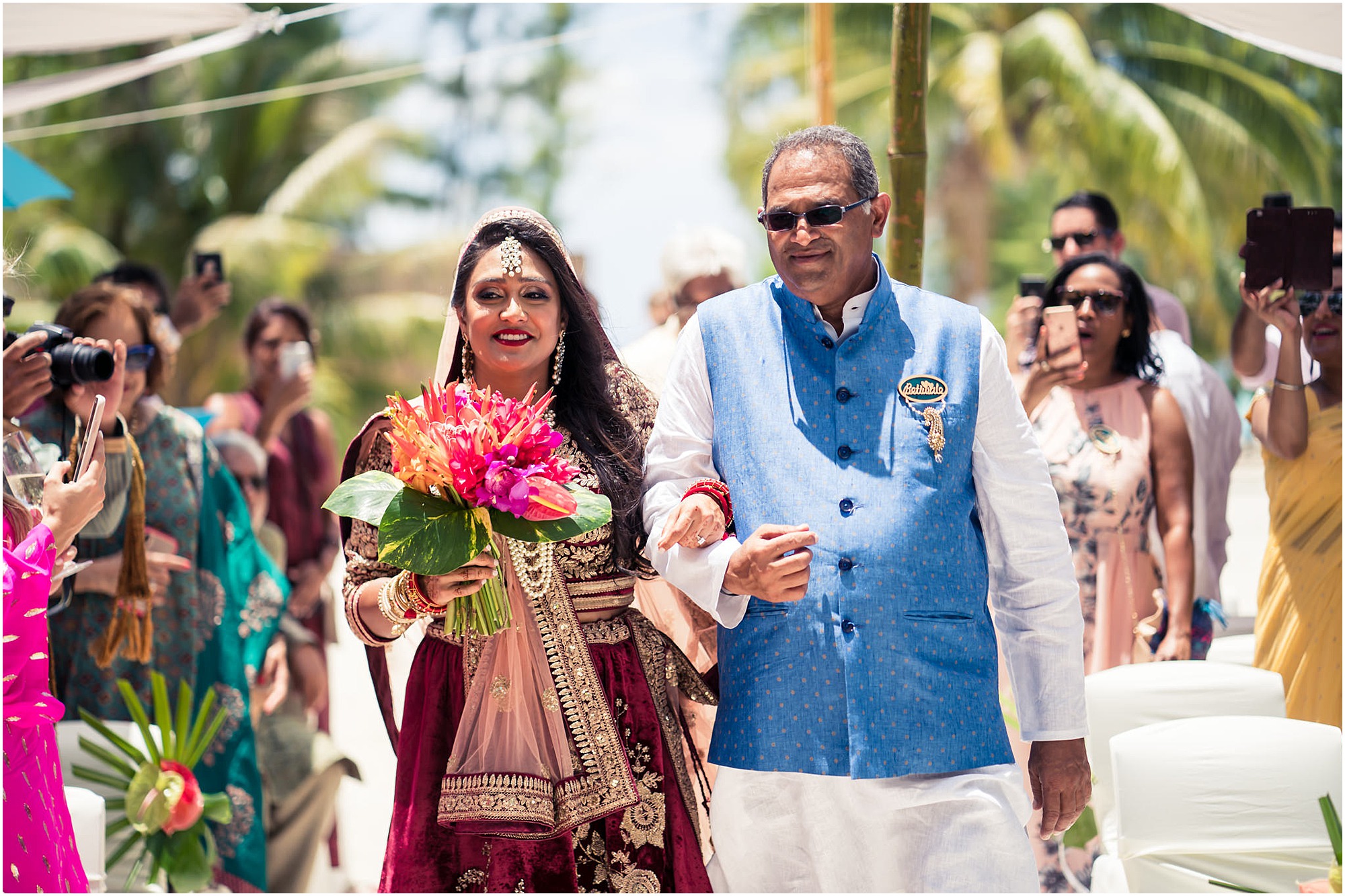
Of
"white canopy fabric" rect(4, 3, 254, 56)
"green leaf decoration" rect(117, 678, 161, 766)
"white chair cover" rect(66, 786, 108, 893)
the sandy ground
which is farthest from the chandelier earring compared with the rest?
"white canopy fabric" rect(4, 3, 254, 56)

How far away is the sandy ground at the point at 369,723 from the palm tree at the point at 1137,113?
618 centimetres

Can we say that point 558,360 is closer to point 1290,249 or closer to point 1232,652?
point 1290,249

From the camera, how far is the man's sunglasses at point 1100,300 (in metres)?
5.37

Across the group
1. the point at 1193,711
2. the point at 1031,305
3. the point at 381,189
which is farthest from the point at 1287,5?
the point at 381,189

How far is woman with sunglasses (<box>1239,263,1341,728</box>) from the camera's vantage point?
4867 millimetres

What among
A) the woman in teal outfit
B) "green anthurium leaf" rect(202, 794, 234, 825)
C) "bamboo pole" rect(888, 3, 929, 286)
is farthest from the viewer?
the woman in teal outfit

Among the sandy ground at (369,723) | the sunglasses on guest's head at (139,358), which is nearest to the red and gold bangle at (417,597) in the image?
the sunglasses on guest's head at (139,358)

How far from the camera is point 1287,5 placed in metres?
5.22

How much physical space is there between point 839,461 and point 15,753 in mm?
1924

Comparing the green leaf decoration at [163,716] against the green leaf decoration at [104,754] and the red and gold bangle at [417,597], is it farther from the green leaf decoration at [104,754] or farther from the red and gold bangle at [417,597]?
the red and gold bangle at [417,597]

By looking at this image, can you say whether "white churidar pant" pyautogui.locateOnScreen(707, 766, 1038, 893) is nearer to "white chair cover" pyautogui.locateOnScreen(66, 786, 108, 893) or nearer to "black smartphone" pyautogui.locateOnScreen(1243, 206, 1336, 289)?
"white chair cover" pyautogui.locateOnScreen(66, 786, 108, 893)

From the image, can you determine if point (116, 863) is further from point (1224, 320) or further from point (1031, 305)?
point (1224, 320)

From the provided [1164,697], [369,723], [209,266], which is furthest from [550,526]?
[369,723]

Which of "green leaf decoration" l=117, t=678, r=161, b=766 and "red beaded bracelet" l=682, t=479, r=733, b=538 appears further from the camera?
"green leaf decoration" l=117, t=678, r=161, b=766
